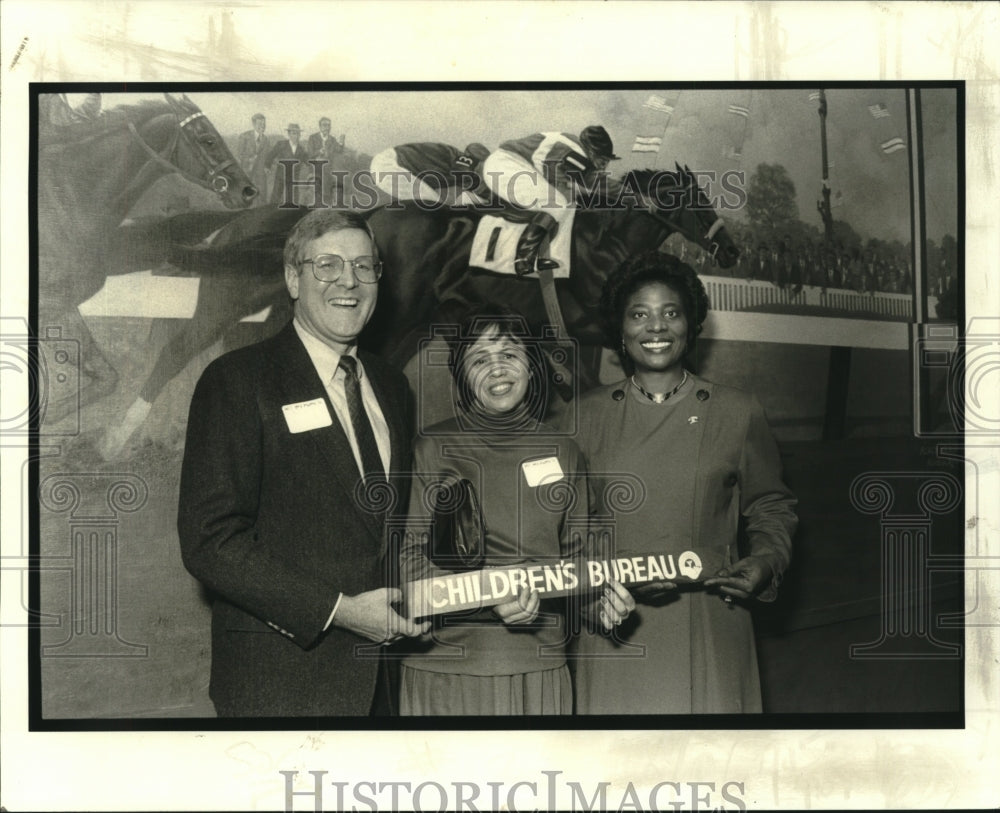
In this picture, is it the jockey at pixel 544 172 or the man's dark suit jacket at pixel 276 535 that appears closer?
the man's dark suit jacket at pixel 276 535

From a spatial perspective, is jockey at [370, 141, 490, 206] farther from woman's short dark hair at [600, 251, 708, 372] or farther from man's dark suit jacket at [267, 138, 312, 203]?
woman's short dark hair at [600, 251, 708, 372]

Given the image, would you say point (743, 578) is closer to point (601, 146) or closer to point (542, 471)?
point (542, 471)

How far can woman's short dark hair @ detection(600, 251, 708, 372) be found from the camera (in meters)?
3.29

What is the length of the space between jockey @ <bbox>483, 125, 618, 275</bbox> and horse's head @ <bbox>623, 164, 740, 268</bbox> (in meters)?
0.14

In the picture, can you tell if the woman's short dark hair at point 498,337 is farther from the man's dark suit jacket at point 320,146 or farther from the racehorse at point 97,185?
the racehorse at point 97,185

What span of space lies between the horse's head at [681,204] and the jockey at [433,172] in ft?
1.62

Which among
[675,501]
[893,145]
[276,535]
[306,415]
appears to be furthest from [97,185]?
[893,145]

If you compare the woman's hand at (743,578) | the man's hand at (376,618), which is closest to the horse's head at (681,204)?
the woman's hand at (743,578)

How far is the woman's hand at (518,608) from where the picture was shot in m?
3.22

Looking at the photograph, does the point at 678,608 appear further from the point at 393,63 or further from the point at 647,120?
the point at 393,63

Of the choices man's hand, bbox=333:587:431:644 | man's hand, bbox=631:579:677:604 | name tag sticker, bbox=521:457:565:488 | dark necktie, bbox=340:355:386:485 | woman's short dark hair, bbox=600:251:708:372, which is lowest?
man's hand, bbox=333:587:431:644

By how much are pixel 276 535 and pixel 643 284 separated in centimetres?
140
